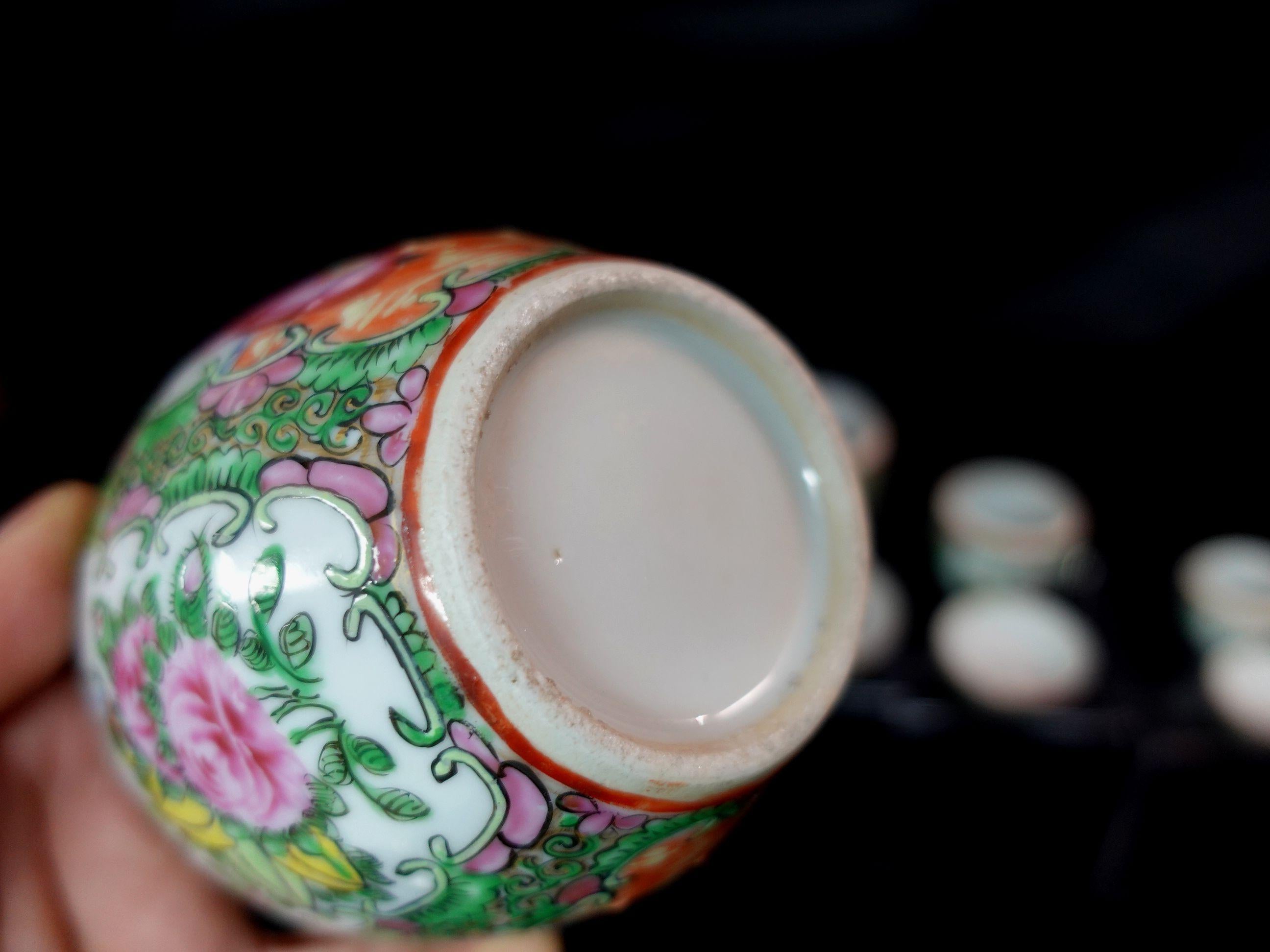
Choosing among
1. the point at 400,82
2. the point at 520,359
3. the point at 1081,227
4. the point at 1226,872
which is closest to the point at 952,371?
the point at 1081,227

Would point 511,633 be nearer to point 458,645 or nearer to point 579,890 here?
point 458,645

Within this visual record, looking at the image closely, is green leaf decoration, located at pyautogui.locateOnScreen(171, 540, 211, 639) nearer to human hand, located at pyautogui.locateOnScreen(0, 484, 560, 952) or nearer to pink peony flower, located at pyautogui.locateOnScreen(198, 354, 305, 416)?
pink peony flower, located at pyautogui.locateOnScreen(198, 354, 305, 416)

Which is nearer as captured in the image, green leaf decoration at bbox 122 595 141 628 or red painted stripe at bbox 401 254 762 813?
red painted stripe at bbox 401 254 762 813

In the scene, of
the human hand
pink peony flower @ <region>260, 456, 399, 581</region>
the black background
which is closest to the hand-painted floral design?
pink peony flower @ <region>260, 456, 399, 581</region>

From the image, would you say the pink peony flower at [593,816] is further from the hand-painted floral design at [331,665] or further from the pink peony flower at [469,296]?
the pink peony flower at [469,296]

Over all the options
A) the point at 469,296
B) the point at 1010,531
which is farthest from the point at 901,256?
the point at 469,296

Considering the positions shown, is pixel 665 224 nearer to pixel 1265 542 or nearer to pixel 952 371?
pixel 952 371
